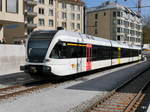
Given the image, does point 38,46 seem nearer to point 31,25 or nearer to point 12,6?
point 12,6

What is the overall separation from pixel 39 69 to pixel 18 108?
4323mm

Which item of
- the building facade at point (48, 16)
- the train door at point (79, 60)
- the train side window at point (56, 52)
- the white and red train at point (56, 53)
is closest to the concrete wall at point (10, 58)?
the white and red train at point (56, 53)

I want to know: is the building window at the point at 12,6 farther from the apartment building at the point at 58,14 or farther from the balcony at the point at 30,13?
the apartment building at the point at 58,14

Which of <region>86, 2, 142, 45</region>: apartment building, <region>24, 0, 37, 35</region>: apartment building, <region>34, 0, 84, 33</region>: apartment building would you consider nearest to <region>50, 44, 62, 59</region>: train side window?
<region>24, 0, 37, 35</region>: apartment building

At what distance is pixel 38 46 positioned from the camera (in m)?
12.0

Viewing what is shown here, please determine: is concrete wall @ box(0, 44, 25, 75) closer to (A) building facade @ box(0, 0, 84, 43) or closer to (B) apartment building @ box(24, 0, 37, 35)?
(A) building facade @ box(0, 0, 84, 43)

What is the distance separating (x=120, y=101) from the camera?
28.0 feet

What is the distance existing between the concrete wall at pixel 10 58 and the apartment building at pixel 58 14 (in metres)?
34.9

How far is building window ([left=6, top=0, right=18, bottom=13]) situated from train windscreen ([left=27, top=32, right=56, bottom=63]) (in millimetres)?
11061

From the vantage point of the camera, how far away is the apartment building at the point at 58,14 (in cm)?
5438

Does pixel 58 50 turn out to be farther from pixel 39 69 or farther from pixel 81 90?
pixel 81 90

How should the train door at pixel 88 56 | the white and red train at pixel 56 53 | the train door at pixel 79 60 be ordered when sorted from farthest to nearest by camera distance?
1. the train door at pixel 88 56
2. the train door at pixel 79 60
3. the white and red train at pixel 56 53

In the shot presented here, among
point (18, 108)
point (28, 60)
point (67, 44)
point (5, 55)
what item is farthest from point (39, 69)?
point (5, 55)

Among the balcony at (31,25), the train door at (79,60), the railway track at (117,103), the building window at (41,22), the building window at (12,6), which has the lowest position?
the railway track at (117,103)
